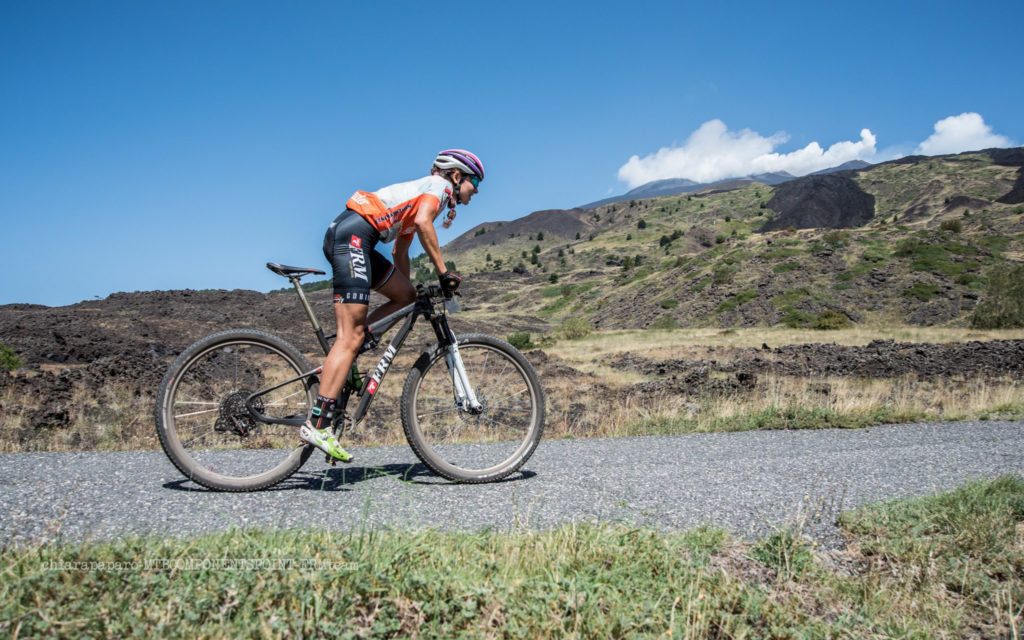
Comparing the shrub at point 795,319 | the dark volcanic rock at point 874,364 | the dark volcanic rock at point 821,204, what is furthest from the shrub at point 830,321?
the dark volcanic rock at point 821,204

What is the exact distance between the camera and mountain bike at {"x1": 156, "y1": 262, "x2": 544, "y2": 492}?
398 cm

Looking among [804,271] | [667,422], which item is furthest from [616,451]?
[804,271]

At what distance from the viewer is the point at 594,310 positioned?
65.7m

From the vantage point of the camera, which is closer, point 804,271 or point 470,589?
point 470,589

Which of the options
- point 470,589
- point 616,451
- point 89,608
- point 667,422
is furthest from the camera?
point 667,422

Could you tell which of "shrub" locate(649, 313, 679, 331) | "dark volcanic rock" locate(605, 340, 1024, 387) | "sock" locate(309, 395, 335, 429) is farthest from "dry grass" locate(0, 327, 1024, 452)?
"shrub" locate(649, 313, 679, 331)

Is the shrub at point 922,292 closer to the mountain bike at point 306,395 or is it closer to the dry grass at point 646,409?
the dry grass at point 646,409

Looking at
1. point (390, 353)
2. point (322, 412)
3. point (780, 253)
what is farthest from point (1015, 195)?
point (322, 412)

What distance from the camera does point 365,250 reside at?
4.08 metres

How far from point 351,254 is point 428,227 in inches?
22.1

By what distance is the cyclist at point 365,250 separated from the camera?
157 inches

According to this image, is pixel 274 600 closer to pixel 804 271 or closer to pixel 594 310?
pixel 804 271

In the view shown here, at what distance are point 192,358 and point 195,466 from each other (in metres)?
0.73

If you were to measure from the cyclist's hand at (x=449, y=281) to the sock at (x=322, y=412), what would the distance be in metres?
1.13
